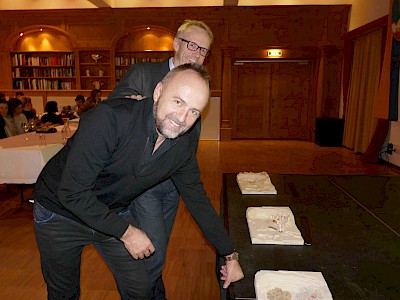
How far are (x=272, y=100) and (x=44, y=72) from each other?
20.1 feet

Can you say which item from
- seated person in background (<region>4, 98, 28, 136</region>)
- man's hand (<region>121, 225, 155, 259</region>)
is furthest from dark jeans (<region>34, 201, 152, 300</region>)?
seated person in background (<region>4, 98, 28, 136</region>)

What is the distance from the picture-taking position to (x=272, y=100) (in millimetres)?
9969

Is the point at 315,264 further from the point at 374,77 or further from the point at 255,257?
the point at 374,77

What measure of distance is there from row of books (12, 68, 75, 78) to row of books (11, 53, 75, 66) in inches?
6.2

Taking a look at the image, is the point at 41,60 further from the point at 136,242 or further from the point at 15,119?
the point at 136,242

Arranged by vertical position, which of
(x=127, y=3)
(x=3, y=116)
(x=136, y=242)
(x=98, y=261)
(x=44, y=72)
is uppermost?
(x=127, y=3)

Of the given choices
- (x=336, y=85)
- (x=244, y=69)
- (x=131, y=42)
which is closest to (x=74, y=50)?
(x=131, y=42)

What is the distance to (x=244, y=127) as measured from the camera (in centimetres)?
1009

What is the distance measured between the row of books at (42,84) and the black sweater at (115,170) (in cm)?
910

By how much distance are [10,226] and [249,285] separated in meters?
3.12

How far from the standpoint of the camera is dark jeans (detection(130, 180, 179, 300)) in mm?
1944

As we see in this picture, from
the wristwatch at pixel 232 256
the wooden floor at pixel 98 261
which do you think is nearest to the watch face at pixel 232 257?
the wristwatch at pixel 232 256

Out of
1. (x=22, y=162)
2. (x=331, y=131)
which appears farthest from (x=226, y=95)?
(x=22, y=162)

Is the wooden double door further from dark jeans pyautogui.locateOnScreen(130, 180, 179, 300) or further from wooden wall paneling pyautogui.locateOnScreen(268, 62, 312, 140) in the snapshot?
dark jeans pyautogui.locateOnScreen(130, 180, 179, 300)
